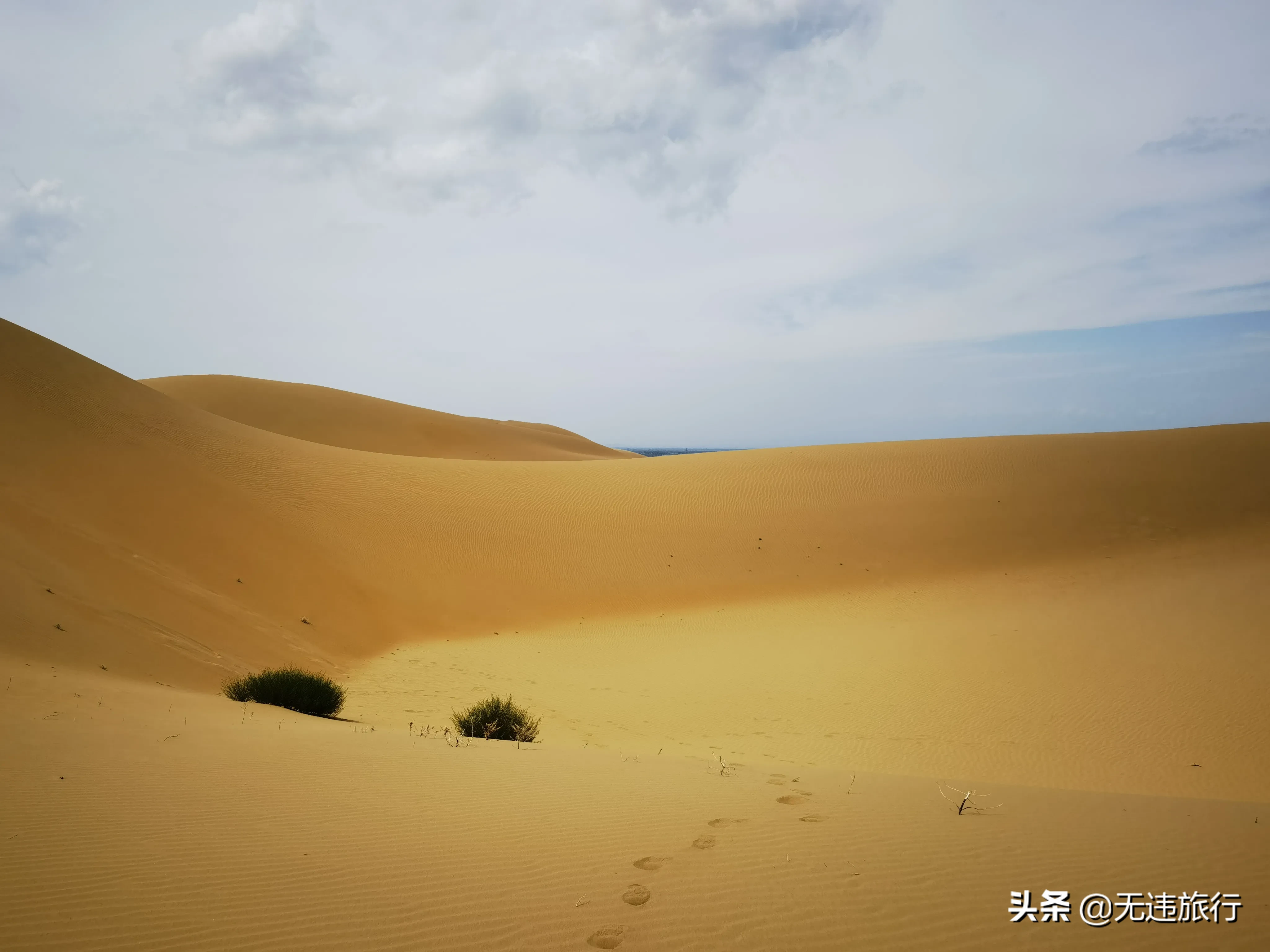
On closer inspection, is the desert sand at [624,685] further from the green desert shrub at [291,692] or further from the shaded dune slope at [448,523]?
the green desert shrub at [291,692]

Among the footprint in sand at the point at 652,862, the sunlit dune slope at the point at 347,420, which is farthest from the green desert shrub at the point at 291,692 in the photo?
the sunlit dune slope at the point at 347,420

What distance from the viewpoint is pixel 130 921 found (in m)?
2.89

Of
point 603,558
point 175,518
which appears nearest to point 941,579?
point 603,558

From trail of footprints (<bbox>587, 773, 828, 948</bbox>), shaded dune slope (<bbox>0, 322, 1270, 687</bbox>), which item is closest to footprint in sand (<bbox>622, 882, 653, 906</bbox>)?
trail of footprints (<bbox>587, 773, 828, 948</bbox>)

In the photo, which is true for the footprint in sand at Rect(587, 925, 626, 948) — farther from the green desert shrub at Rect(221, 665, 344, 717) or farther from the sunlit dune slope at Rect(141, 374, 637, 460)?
the sunlit dune slope at Rect(141, 374, 637, 460)

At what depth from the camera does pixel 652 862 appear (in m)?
3.70

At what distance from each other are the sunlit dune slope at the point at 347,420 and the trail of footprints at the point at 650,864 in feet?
135

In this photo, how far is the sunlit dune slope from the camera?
48344 millimetres

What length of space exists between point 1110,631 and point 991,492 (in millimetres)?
9456

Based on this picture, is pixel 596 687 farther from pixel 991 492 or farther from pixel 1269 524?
pixel 1269 524

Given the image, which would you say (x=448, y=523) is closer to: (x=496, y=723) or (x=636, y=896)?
(x=496, y=723)

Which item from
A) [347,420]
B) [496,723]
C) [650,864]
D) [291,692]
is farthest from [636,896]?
[347,420]

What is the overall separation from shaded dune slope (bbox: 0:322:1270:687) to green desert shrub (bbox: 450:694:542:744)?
3.66 meters

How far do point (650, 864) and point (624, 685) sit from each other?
7.76 meters
